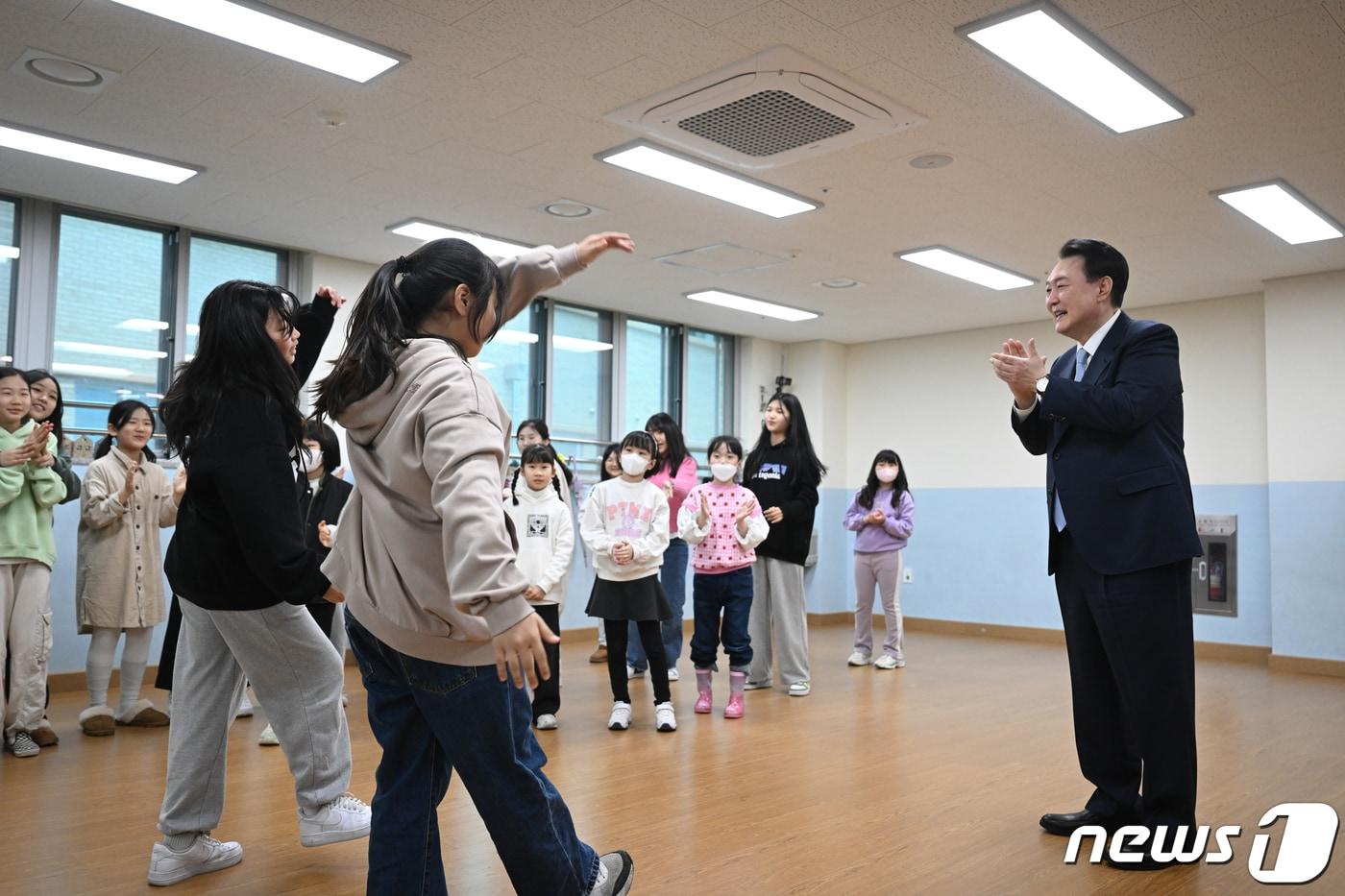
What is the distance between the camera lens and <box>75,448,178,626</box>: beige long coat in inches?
178

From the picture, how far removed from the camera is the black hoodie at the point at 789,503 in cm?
536

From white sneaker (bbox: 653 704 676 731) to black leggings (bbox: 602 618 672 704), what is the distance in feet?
0.09

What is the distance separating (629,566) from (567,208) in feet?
7.82

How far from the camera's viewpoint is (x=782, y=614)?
5.38 m

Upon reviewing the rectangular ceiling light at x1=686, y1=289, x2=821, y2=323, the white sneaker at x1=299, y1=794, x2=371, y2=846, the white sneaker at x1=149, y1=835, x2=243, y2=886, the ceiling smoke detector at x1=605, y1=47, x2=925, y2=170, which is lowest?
the white sneaker at x1=149, y1=835, x2=243, y2=886

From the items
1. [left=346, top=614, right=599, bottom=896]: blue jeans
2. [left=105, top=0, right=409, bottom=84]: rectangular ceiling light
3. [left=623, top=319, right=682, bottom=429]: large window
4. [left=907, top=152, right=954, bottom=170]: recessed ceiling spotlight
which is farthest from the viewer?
[left=623, top=319, right=682, bottom=429]: large window

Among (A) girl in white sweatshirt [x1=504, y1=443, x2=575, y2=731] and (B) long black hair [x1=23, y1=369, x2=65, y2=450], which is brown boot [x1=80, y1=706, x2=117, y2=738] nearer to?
(B) long black hair [x1=23, y1=369, x2=65, y2=450]

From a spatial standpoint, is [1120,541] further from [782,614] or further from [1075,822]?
[782,614]

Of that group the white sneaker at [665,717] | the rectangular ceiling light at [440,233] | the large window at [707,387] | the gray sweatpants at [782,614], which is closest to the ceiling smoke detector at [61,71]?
the rectangular ceiling light at [440,233]

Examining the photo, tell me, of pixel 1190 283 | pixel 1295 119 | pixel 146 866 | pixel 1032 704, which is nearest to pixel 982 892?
Result: pixel 146 866

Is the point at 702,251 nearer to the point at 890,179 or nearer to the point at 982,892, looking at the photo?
the point at 890,179

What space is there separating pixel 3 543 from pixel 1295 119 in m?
5.66

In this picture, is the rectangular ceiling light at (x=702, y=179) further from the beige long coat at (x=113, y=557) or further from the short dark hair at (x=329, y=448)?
the beige long coat at (x=113, y=557)

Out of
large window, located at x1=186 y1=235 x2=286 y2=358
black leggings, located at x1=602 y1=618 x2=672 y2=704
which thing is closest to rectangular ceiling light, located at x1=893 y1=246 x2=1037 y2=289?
black leggings, located at x1=602 y1=618 x2=672 y2=704
